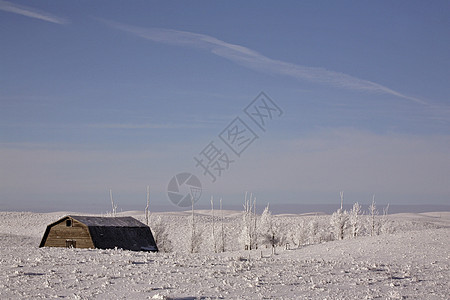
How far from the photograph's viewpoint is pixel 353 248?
49.6 metres

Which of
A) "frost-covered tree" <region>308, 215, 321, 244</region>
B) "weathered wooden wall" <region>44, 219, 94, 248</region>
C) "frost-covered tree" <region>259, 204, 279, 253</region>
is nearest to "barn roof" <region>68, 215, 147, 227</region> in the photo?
"weathered wooden wall" <region>44, 219, 94, 248</region>

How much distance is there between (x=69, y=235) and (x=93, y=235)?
2.57 m

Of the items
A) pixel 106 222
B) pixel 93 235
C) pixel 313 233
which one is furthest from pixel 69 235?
pixel 313 233

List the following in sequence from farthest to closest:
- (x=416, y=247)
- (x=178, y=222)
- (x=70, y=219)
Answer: (x=178, y=222) → (x=416, y=247) → (x=70, y=219)

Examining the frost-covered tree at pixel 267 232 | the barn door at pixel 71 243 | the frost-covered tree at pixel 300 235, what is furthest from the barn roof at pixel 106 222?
the frost-covered tree at pixel 300 235

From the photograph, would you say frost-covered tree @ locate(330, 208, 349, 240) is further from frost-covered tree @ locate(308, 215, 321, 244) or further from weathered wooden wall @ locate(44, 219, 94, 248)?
weathered wooden wall @ locate(44, 219, 94, 248)

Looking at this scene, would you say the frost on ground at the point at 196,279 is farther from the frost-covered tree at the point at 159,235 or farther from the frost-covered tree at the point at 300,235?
the frost-covered tree at the point at 300,235

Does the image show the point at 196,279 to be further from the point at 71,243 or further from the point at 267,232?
the point at 267,232

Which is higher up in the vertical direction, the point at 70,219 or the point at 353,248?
the point at 70,219

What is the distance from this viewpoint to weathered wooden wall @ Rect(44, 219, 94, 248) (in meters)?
40.2

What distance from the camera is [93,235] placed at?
40.0 metres

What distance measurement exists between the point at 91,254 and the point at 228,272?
994 cm

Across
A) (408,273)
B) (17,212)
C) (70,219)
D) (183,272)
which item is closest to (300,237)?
(70,219)

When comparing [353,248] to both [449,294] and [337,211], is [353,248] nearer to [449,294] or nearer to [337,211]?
[337,211]
